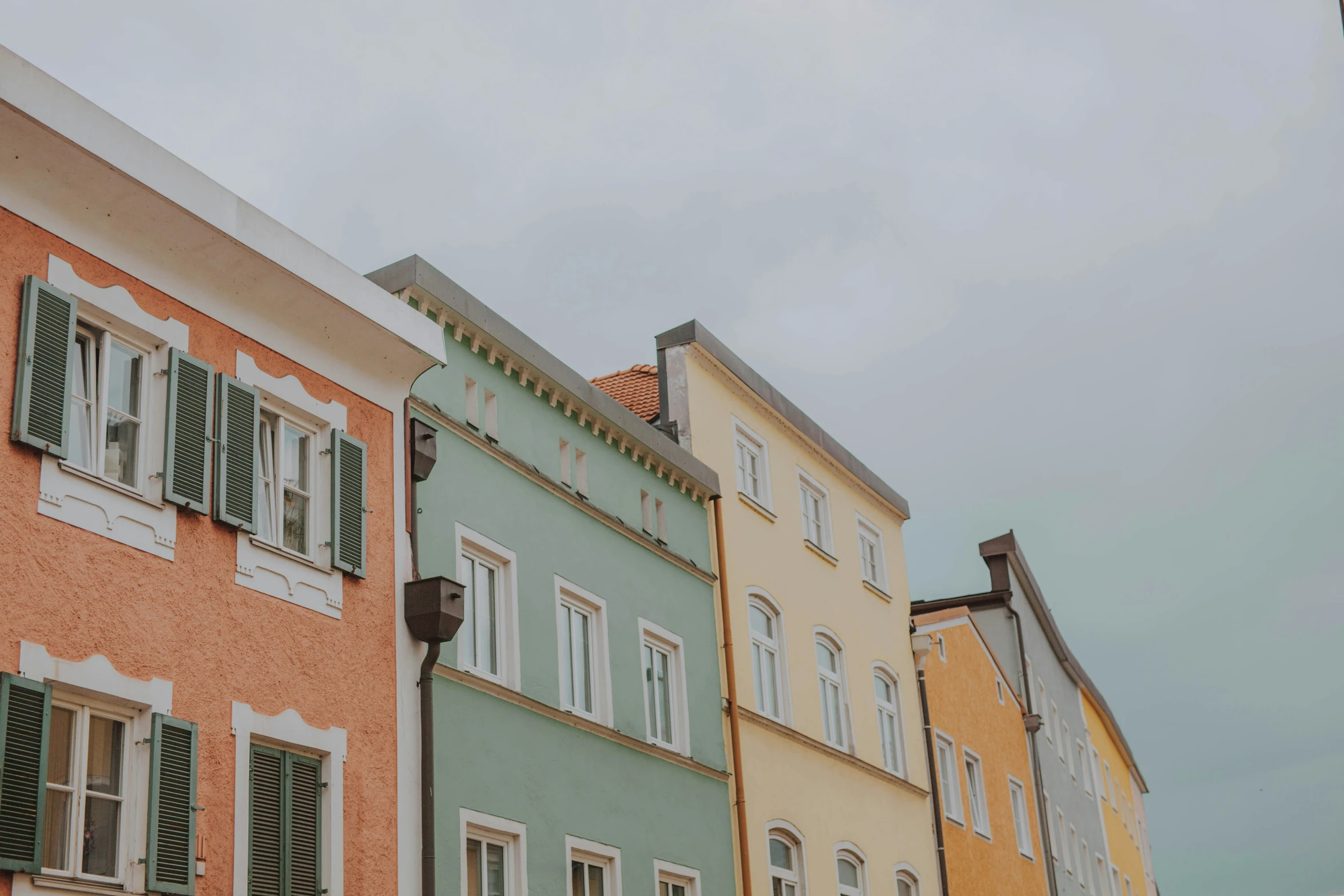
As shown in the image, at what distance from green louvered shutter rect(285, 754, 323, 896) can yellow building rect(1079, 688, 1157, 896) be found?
39.0 metres

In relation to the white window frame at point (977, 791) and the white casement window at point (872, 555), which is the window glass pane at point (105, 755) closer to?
the white casement window at point (872, 555)

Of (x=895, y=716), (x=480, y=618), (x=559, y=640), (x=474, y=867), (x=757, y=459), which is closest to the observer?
(x=474, y=867)

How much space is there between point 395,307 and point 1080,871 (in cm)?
3196

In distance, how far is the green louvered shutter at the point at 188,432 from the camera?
41.4 ft

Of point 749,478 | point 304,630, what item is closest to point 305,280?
point 304,630

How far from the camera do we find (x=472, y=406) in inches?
685

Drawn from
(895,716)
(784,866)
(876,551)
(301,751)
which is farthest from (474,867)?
(876,551)

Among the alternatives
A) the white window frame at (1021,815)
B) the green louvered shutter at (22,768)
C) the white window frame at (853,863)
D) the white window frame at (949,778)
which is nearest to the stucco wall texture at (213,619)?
the green louvered shutter at (22,768)

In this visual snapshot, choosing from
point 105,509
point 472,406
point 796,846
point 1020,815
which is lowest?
point 796,846

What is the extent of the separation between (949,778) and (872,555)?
14.9 feet

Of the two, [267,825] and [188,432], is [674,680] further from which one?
[188,432]

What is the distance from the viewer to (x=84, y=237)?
12422 mm

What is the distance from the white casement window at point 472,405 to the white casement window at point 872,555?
1217cm

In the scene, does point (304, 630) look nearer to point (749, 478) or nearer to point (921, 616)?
point (749, 478)
